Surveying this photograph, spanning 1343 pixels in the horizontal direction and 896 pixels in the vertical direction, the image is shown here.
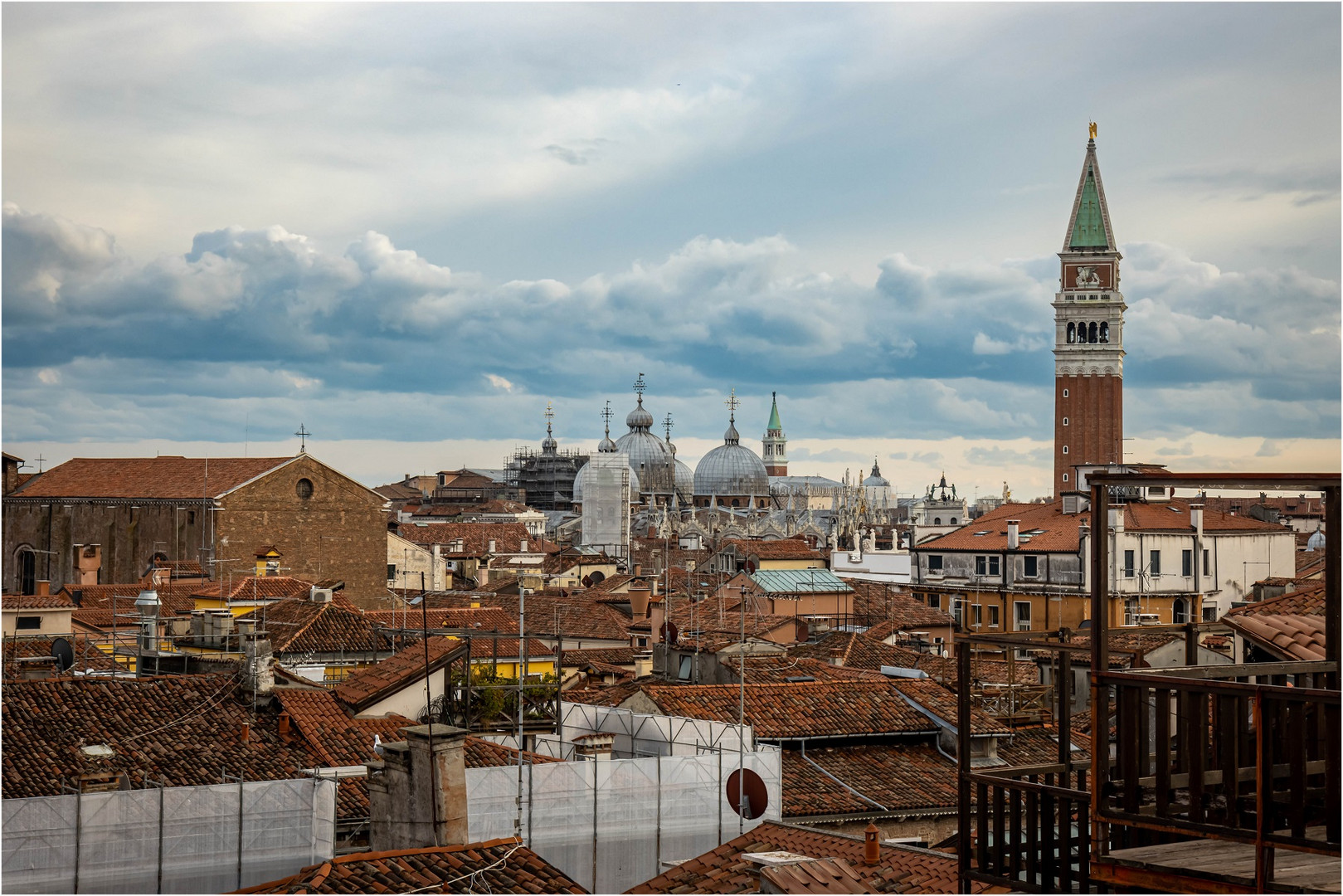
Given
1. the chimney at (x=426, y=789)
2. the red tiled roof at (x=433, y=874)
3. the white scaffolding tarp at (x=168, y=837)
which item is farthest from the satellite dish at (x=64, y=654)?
the red tiled roof at (x=433, y=874)

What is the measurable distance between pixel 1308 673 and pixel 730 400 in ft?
395

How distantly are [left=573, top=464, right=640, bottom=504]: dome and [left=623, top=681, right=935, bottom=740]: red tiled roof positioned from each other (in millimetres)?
72158

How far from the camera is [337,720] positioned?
13266mm

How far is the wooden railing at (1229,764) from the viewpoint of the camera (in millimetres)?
3973

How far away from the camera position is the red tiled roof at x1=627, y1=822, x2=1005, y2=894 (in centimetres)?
880

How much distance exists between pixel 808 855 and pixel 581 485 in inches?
3166

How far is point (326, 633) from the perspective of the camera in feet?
66.5

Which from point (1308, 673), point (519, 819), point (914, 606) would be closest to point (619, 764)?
point (519, 819)

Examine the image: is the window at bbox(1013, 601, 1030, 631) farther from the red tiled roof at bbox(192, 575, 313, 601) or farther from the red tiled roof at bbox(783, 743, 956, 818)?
the red tiled roof at bbox(783, 743, 956, 818)

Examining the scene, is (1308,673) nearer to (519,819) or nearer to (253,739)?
(519,819)

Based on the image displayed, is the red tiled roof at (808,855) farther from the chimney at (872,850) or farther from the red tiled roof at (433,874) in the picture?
the red tiled roof at (433,874)

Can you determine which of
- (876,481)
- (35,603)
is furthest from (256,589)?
(876,481)

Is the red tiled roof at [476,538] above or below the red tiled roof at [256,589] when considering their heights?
above

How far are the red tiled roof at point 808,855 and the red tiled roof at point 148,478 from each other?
3106 centimetres
